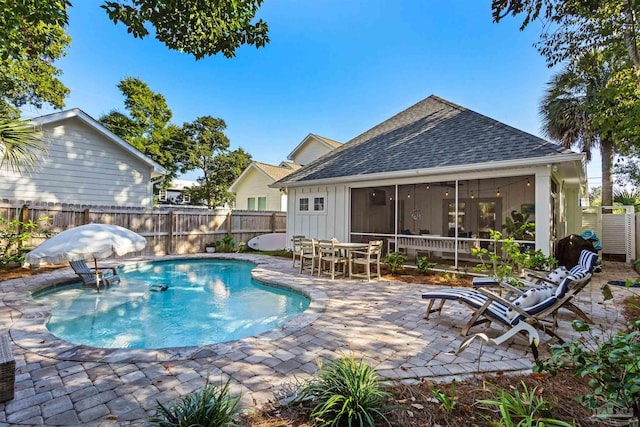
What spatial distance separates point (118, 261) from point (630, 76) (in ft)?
55.0

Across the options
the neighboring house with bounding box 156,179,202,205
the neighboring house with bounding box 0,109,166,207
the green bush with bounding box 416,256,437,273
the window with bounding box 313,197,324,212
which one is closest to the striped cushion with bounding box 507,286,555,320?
the green bush with bounding box 416,256,437,273

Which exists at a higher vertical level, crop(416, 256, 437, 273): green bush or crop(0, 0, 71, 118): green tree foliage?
crop(0, 0, 71, 118): green tree foliage

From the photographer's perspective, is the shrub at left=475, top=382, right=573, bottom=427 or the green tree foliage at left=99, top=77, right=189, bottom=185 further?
the green tree foliage at left=99, top=77, right=189, bottom=185

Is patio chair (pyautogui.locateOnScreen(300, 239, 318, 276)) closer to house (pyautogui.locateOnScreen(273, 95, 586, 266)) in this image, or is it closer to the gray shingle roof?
house (pyautogui.locateOnScreen(273, 95, 586, 266))

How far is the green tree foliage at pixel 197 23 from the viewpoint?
4570mm

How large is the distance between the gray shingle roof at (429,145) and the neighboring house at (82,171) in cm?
679

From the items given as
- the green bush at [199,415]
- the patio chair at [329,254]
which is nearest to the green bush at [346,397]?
the green bush at [199,415]

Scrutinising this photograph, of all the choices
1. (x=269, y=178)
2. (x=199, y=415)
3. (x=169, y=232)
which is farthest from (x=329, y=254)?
(x=269, y=178)

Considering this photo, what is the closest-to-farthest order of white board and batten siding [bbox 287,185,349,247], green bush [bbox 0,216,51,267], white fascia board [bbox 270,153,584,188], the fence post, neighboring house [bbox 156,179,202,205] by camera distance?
1. white fascia board [bbox 270,153,584,188]
2. green bush [bbox 0,216,51,267]
3. white board and batten siding [bbox 287,185,349,247]
4. the fence post
5. neighboring house [bbox 156,179,202,205]

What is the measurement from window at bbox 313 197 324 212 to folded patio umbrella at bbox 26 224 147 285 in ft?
21.2

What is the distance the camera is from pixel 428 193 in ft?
44.9

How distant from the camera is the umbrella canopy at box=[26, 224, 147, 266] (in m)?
6.23

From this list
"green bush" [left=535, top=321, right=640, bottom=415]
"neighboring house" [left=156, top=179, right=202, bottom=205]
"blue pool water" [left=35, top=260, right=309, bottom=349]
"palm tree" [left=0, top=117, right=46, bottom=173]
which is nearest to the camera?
"green bush" [left=535, top=321, right=640, bottom=415]

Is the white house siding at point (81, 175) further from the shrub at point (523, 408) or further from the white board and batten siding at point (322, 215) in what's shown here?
the shrub at point (523, 408)
